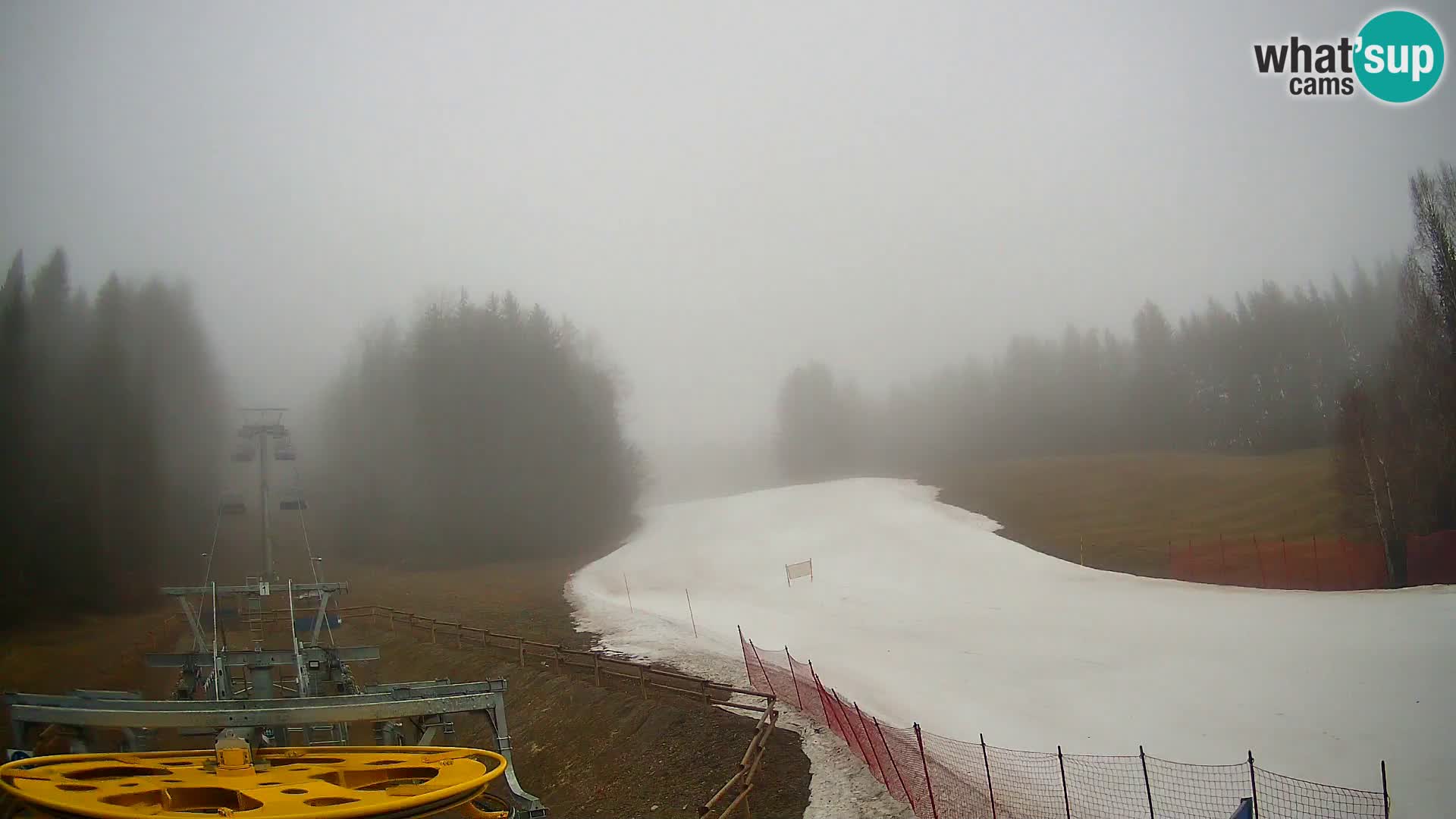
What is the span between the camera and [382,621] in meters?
28.7

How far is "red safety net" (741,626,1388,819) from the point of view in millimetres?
10188

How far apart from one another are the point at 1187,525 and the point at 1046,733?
18925 mm

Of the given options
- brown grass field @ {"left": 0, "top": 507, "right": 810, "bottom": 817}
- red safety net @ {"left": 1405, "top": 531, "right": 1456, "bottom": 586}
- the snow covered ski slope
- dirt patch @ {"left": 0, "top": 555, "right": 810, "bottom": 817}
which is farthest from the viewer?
red safety net @ {"left": 1405, "top": 531, "right": 1456, "bottom": 586}

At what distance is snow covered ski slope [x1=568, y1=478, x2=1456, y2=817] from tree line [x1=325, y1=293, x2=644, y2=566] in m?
11.5

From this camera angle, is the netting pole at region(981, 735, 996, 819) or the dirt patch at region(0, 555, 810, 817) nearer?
the netting pole at region(981, 735, 996, 819)

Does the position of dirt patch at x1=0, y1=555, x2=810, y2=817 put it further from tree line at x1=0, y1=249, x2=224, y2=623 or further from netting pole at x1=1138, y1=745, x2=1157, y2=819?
netting pole at x1=1138, y1=745, x2=1157, y2=819

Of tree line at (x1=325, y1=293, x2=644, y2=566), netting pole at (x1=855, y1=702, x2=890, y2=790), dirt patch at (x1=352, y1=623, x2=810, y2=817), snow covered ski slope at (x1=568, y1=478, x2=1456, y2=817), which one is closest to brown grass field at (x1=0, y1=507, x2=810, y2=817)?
dirt patch at (x1=352, y1=623, x2=810, y2=817)

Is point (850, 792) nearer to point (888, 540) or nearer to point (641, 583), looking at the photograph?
point (641, 583)

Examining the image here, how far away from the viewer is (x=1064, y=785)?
9.23 metres

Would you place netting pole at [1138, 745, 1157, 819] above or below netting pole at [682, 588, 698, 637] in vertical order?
above

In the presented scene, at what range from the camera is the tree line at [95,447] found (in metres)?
21.7

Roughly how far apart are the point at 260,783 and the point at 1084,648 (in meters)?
19.7

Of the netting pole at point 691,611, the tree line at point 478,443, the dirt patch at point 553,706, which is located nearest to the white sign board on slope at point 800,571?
the netting pole at point 691,611

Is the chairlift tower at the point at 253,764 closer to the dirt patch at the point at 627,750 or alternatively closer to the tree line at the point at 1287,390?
the dirt patch at the point at 627,750
